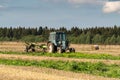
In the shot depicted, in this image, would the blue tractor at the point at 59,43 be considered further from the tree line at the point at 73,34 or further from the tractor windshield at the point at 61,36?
the tree line at the point at 73,34

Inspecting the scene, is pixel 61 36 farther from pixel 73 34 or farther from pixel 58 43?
pixel 73 34

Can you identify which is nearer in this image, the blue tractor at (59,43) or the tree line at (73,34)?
the blue tractor at (59,43)

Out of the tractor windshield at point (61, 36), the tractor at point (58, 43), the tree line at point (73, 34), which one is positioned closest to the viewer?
the tractor at point (58, 43)

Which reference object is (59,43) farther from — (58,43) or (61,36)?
(61,36)

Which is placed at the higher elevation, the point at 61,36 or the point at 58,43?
the point at 61,36

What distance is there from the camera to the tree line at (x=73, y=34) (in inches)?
5256

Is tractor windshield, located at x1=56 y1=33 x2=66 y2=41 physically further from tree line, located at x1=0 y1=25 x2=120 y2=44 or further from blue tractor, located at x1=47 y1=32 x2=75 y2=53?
tree line, located at x1=0 y1=25 x2=120 y2=44

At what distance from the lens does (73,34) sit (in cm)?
15662

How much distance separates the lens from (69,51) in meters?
45.4

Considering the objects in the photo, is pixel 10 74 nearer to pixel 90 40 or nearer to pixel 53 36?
pixel 53 36

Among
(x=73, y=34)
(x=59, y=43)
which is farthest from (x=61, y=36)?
(x=73, y=34)

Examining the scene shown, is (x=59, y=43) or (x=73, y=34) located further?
(x=73, y=34)

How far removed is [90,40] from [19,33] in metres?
48.1

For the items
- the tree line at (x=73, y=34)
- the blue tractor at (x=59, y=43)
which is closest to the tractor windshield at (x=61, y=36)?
the blue tractor at (x=59, y=43)
